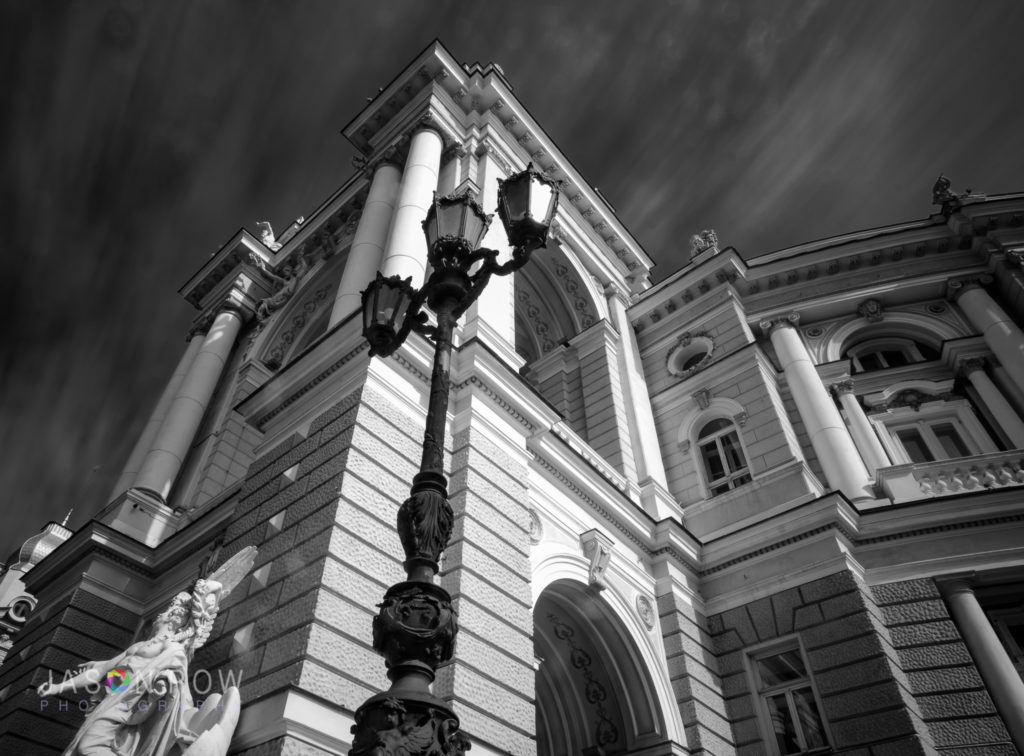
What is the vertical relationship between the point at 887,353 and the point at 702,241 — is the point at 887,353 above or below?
below

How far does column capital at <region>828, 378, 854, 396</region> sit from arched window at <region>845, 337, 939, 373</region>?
1192 millimetres

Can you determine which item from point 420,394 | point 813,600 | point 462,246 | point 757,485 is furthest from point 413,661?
point 757,485

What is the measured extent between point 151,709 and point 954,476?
44.9 feet

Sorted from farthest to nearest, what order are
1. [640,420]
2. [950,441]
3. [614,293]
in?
[614,293], [640,420], [950,441]

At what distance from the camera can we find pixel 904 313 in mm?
18625

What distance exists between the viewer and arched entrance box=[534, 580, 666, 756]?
455 inches

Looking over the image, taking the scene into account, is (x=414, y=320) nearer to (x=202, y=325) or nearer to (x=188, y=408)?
(x=188, y=408)

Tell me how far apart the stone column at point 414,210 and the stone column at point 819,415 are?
30.8 feet

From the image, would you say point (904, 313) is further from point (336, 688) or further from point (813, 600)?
point (336, 688)

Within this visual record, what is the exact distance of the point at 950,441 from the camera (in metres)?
15.9

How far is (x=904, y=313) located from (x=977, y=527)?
7.66 metres

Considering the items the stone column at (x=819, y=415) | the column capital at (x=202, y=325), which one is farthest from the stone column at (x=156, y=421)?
the stone column at (x=819, y=415)

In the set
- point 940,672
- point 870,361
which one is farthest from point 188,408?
point 870,361

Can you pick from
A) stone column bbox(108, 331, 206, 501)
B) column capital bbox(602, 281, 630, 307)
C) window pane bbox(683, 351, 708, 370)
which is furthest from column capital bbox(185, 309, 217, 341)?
window pane bbox(683, 351, 708, 370)
